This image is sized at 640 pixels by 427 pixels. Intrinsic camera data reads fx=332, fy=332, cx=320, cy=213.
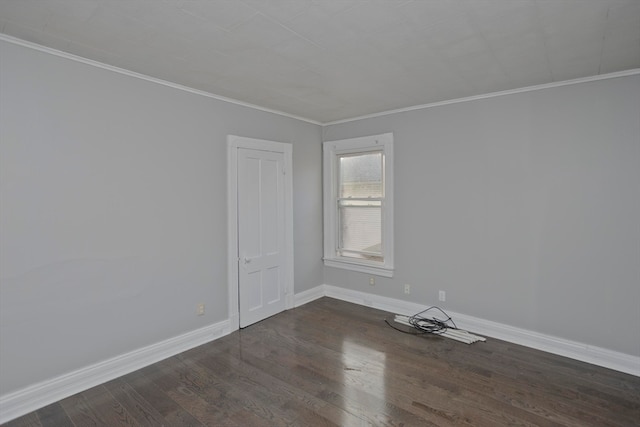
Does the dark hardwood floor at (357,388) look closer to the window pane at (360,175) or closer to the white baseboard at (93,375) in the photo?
the white baseboard at (93,375)

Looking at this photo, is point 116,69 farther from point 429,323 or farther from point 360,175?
point 429,323

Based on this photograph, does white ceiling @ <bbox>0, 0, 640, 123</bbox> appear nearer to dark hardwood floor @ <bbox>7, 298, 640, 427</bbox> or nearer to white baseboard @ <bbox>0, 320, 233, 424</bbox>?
white baseboard @ <bbox>0, 320, 233, 424</bbox>

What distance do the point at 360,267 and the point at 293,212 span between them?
1210 mm

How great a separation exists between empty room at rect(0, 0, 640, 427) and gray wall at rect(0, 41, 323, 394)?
2 cm

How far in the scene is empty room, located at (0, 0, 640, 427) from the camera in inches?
89.5

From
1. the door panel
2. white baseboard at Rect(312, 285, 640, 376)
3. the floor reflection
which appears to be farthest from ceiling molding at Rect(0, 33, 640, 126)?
the floor reflection

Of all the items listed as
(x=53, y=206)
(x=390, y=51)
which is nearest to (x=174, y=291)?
(x=53, y=206)

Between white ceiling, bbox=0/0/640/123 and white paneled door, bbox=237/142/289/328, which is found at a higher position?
white ceiling, bbox=0/0/640/123

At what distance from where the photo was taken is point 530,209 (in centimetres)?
337

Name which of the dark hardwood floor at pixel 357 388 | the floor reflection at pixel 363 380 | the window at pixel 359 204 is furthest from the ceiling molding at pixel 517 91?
the floor reflection at pixel 363 380

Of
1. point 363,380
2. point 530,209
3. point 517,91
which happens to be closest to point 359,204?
point 530,209

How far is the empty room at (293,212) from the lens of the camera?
2.27 meters

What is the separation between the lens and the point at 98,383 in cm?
272

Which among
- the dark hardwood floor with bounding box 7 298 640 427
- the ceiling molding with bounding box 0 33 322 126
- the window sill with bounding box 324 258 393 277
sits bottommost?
the dark hardwood floor with bounding box 7 298 640 427
